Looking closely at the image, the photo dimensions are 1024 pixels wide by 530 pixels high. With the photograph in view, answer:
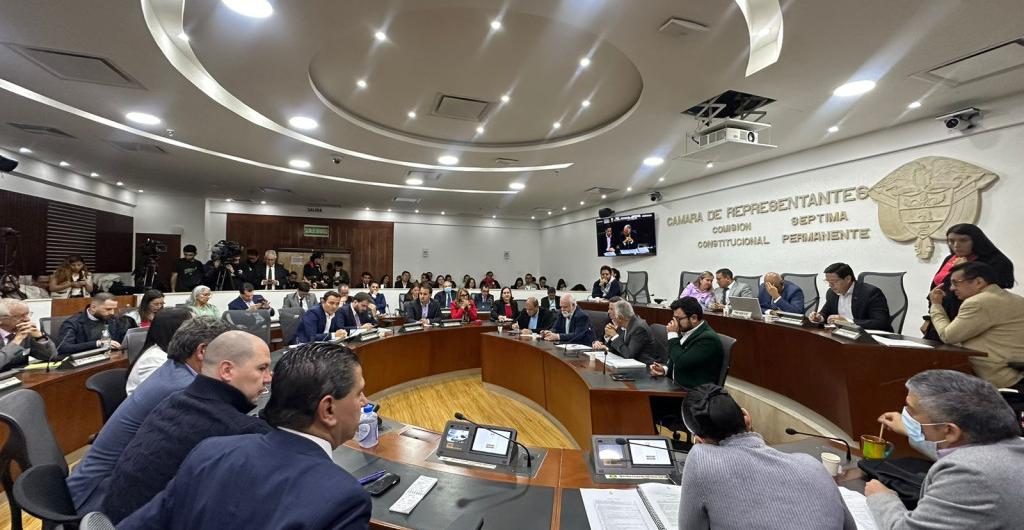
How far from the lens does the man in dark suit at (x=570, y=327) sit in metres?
4.96

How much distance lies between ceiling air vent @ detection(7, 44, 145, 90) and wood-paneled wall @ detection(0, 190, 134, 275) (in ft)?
15.1

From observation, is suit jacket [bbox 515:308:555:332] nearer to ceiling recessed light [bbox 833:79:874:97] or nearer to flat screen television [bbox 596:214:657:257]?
ceiling recessed light [bbox 833:79:874:97]

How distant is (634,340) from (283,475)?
133 inches

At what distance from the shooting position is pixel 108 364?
3.45 m

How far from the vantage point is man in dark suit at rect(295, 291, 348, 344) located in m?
4.75

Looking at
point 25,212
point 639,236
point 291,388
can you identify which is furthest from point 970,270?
point 25,212

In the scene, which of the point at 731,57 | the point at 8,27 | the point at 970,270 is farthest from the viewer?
the point at 731,57

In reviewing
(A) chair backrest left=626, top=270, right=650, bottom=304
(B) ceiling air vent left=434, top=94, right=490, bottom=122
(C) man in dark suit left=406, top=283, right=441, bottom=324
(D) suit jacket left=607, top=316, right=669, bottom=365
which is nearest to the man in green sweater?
(D) suit jacket left=607, top=316, right=669, bottom=365

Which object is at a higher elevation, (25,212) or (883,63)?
(883,63)

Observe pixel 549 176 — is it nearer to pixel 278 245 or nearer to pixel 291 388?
pixel 291 388

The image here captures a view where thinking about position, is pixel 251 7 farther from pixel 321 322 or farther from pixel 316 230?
pixel 316 230

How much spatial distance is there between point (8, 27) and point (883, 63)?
667 cm

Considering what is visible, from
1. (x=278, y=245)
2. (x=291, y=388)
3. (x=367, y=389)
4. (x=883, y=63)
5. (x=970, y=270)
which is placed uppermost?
(x=883, y=63)

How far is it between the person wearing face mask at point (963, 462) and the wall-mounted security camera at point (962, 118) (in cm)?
504
